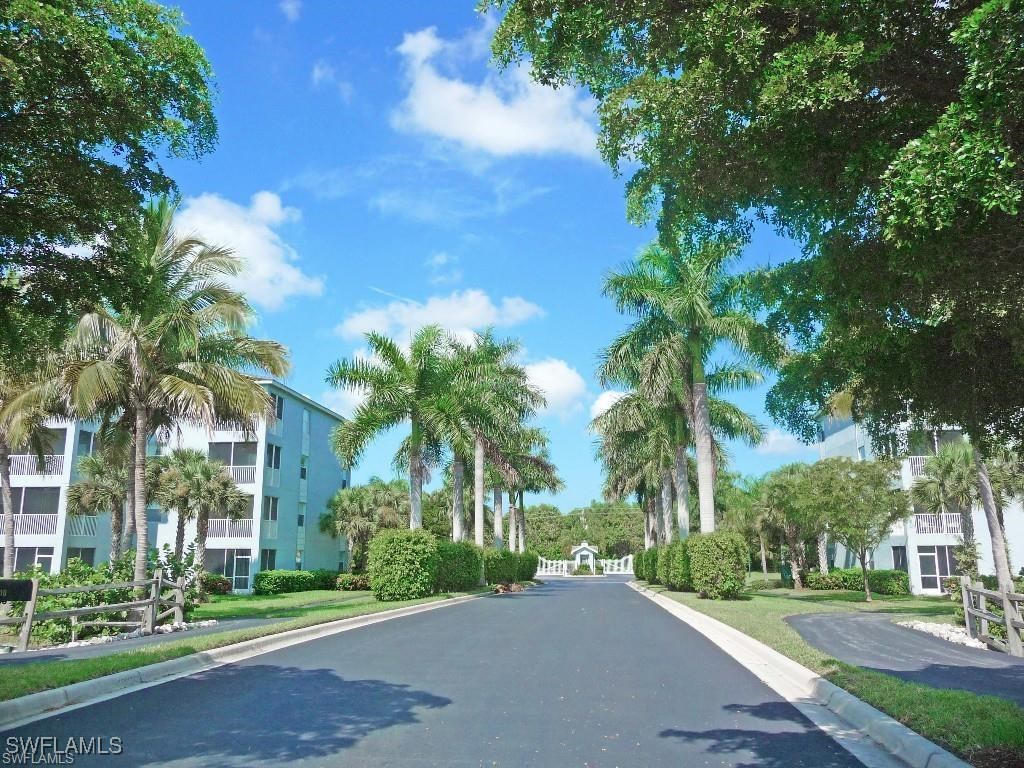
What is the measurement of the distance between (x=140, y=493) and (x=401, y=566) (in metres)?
10.1

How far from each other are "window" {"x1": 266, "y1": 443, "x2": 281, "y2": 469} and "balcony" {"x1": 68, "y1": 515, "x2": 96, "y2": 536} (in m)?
8.69

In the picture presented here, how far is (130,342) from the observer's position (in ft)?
64.0

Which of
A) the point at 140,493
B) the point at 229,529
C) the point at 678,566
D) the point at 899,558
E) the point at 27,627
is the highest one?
the point at 140,493

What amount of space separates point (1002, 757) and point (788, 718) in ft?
7.49

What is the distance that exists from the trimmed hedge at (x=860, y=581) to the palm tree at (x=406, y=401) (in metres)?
21.1

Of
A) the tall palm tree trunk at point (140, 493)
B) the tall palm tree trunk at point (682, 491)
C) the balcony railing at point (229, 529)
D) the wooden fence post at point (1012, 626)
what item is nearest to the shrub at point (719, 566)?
the tall palm tree trunk at point (682, 491)

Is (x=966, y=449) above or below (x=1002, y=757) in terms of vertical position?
above

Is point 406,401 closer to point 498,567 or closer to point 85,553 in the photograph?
point 498,567

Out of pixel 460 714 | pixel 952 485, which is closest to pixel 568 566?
pixel 952 485

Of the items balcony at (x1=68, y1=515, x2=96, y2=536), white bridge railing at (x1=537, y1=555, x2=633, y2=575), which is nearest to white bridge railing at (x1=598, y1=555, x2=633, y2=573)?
white bridge railing at (x1=537, y1=555, x2=633, y2=575)

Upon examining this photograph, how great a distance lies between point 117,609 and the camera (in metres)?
15.6

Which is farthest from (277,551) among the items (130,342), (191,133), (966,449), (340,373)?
(191,133)

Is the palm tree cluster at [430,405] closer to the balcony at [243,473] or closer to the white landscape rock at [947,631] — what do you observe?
the balcony at [243,473]

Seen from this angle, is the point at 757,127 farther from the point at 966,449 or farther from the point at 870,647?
the point at 966,449
